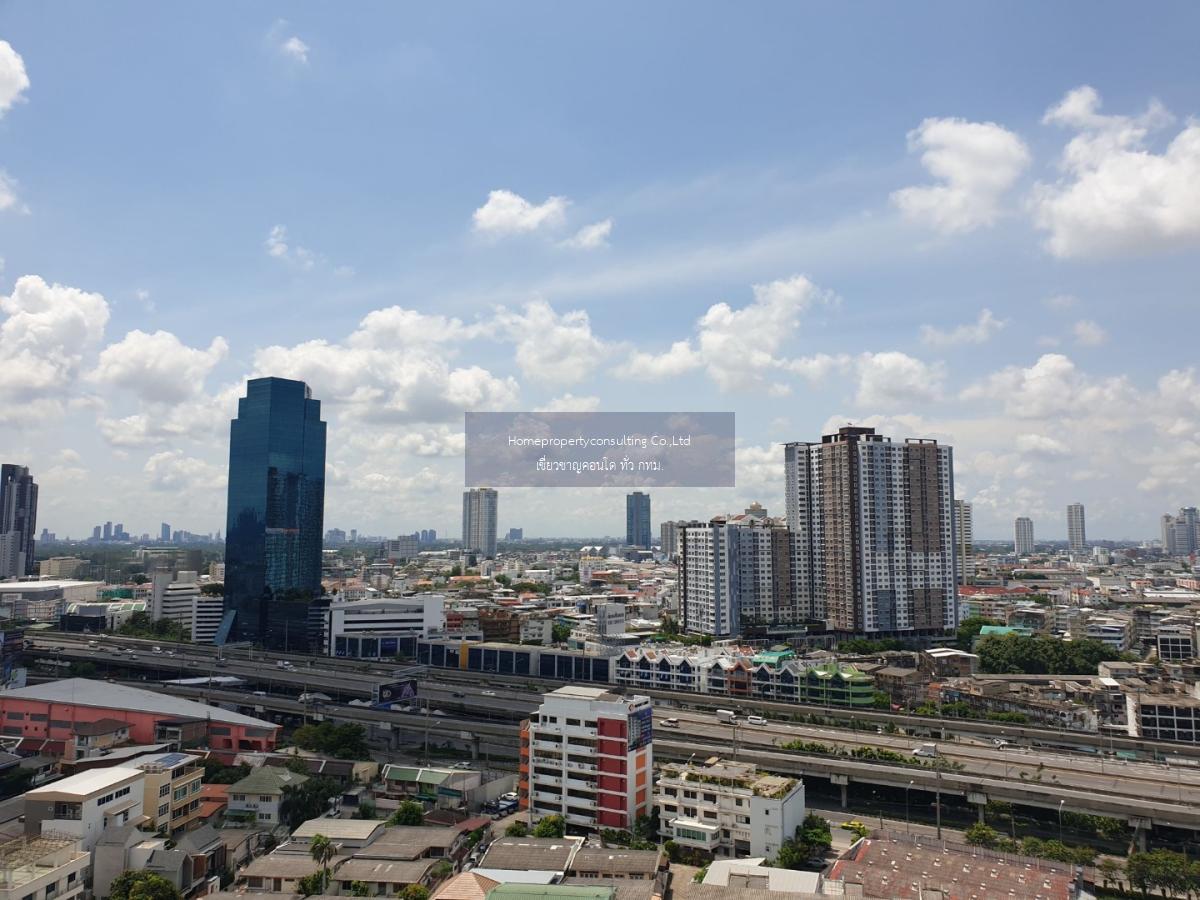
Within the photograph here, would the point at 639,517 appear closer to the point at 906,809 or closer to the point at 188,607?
the point at 188,607

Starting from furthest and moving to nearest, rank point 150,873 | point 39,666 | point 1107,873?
point 39,666 → point 1107,873 → point 150,873

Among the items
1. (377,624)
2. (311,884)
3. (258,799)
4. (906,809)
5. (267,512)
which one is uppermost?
(267,512)

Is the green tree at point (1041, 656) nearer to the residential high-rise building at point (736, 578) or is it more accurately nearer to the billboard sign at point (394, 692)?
the residential high-rise building at point (736, 578)

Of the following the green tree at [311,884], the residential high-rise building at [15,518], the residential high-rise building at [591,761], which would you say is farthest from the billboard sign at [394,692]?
the residential high-rise building at [15,518]

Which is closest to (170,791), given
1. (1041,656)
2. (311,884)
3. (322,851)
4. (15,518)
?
(322,851)

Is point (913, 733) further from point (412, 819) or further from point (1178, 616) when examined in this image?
point (1178, 616)

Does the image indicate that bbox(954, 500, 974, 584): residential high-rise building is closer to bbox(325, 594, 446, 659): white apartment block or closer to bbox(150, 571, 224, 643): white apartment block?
bbox(325, 594, 446, 659): white apartment block

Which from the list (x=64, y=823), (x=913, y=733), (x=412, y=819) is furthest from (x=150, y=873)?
(x=913, y=733)
